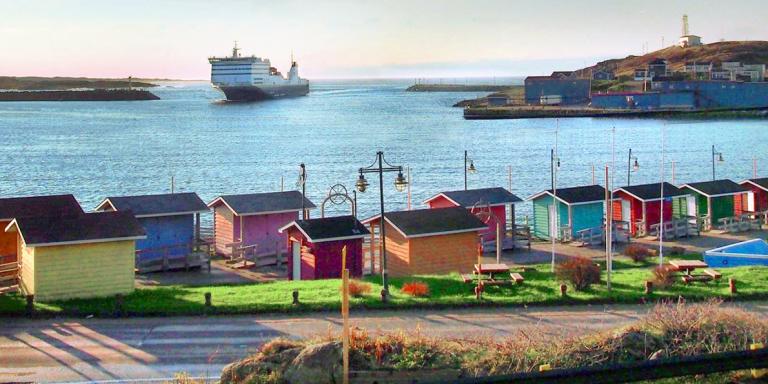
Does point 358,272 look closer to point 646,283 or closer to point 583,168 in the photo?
point 646,283

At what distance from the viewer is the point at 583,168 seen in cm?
7744

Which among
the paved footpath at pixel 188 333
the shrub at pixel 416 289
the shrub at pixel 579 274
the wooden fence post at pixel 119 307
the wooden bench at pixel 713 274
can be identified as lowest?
the paved footpath at pixel 188 333

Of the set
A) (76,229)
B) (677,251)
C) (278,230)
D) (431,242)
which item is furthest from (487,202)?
(76,229)

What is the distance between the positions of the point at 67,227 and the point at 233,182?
155 ft

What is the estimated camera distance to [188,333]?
16672mm

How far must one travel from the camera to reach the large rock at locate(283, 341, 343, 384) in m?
9.02

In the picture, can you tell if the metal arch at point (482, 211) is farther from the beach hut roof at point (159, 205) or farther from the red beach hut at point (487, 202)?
the beach hut roof at point (159, 205)

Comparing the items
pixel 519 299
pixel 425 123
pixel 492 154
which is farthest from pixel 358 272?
pixel 425 123

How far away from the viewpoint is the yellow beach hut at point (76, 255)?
20734 mm

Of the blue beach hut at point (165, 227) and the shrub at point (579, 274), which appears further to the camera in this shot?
the blue beach hut at point (165, 227)

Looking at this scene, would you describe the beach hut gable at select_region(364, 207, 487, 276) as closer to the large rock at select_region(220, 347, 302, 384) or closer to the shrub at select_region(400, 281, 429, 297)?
the shrub at select_region(400, 281, 429, 297)

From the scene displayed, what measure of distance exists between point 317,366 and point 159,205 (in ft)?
70.1

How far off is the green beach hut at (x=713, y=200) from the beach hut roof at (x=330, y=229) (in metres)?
18.1

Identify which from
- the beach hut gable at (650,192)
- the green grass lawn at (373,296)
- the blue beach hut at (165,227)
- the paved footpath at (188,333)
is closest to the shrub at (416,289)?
the green grass lawn at (373,296)
